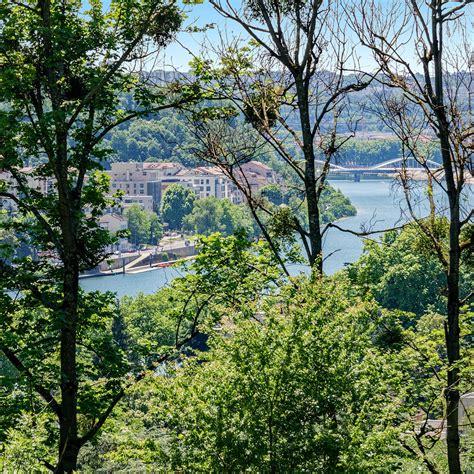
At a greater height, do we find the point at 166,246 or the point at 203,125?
the point at 203,125

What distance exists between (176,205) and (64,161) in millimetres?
92711

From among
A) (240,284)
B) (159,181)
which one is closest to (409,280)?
(240,284)

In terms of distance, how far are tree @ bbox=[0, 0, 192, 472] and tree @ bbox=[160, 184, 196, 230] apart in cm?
9107

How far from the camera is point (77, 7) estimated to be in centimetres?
816

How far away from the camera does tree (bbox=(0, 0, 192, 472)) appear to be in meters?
7.08

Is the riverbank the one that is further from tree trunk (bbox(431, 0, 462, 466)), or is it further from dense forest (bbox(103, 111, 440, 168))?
tree trunk (bbox(431, 0, 462, 466))

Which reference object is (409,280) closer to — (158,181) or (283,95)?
(283,95)

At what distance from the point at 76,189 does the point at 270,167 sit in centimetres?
10277

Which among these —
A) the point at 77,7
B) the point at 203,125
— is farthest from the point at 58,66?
the point at 203,125

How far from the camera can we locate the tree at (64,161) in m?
7.08

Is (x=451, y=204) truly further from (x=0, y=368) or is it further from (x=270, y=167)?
(x=270, y=167)

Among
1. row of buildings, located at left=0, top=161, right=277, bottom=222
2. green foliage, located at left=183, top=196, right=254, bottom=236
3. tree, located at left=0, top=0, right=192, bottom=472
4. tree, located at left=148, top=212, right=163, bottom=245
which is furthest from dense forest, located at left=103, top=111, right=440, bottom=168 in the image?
tree, located at left=0, top=0, right=192, bottom=472

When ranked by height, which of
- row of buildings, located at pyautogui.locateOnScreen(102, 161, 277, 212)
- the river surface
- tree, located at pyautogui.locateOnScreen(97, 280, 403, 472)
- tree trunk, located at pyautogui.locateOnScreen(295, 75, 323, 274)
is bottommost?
the river surface

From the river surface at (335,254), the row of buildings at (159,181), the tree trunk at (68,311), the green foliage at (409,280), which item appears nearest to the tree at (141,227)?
the row of buildings at (159,181)
